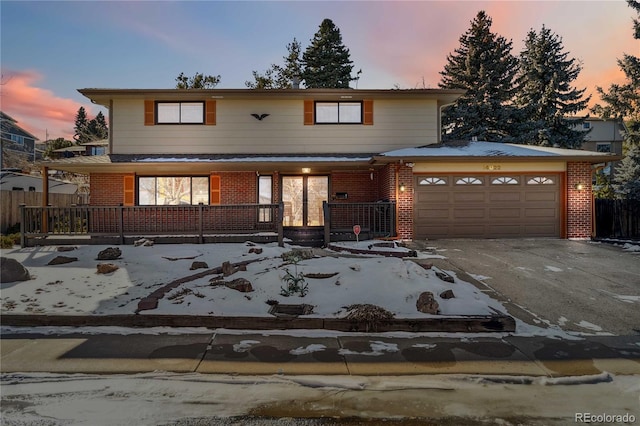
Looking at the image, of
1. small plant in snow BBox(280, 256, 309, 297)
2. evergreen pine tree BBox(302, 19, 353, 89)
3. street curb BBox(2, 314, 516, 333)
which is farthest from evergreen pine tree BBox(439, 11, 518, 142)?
street curb BBox(2, 314, 516, 333)

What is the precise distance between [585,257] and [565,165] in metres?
4.59

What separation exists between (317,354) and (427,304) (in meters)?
1.93

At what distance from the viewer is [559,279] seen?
22.9 feet

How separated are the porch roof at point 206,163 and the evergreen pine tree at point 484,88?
14.0m

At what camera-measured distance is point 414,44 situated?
47.2 ft

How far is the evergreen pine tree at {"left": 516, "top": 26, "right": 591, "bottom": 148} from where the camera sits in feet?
71.1

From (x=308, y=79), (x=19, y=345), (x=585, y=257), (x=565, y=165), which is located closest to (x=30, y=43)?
(x=19, y=345)

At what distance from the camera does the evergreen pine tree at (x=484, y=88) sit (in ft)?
78.1

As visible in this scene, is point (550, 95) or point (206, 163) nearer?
point (206, 163)

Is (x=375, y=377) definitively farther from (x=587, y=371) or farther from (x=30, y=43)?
(x=30, y=43)


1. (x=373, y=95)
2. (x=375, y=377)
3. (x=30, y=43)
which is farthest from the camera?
(x=373, y=95)

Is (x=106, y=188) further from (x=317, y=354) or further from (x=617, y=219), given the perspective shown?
(x=617, y=219)

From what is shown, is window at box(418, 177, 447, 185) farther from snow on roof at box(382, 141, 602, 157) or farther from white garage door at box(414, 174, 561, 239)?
snow on roof at box(382, 141, 602, 157)

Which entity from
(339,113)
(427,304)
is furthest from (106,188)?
(427,304)
